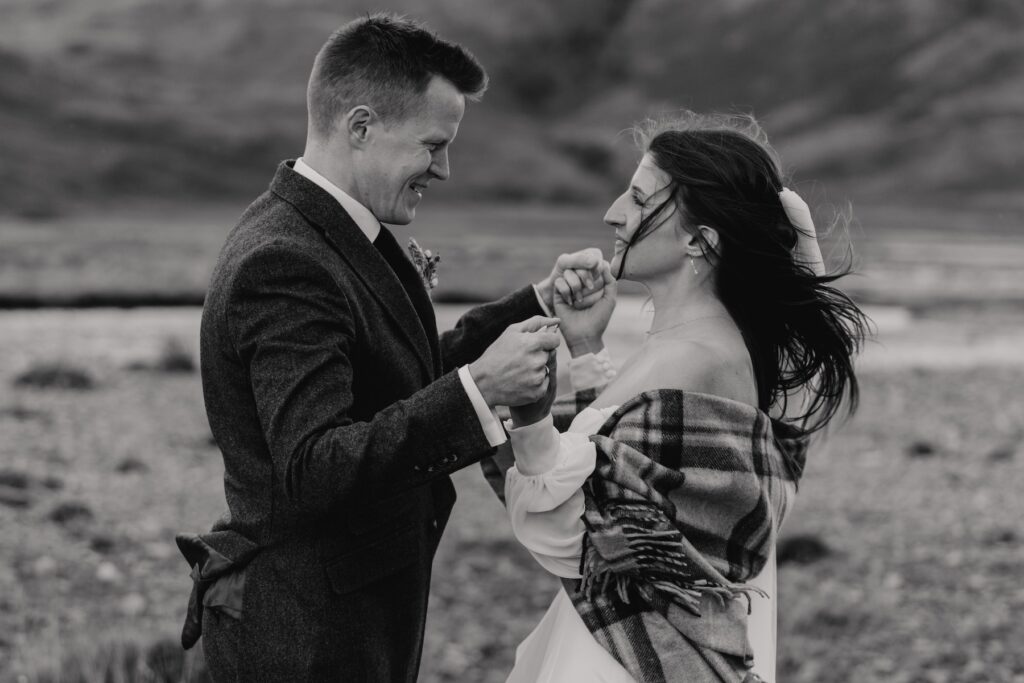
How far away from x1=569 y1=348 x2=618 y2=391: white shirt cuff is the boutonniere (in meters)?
0.62

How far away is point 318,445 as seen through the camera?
268 centimetres

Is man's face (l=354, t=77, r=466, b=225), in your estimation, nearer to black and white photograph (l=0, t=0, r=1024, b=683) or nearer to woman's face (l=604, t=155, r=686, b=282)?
black and white photograph (l=0, t=0, r=1024, b=683)

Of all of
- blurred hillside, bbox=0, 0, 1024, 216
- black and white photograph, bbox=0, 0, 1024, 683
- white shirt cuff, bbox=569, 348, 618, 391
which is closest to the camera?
black and white photograph, bbox=0, 0, 1024, 683

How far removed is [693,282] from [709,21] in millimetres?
152650

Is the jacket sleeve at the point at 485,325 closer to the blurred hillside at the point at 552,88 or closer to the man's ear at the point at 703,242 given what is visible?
the man's ear at the point at 703,242

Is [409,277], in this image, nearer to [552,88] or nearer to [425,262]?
[425,262]

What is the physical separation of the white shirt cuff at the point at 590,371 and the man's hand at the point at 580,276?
0.66ft

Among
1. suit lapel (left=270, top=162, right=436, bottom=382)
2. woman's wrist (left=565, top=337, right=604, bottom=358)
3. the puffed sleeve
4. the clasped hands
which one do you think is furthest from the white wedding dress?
woman's wrist (left=565, top=337, right=604, bottom=358)

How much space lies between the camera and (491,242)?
2264 inches

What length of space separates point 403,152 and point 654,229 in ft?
A: 3.09

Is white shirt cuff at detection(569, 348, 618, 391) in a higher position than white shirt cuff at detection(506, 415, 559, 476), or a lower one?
higher

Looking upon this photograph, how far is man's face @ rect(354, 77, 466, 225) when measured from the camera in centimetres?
319

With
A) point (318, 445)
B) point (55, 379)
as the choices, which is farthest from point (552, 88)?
point (318, 445)

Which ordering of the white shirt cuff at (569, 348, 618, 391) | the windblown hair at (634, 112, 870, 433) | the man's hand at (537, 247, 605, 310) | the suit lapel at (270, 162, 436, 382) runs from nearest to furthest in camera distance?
the suit lapel at (270, 162, 436, 382) → the windblown hair at (634, 112, 870, 433) → the man's hand at (537, 247, 605, 310) → the white shirt cuff at (569, 348, 618, 391)
